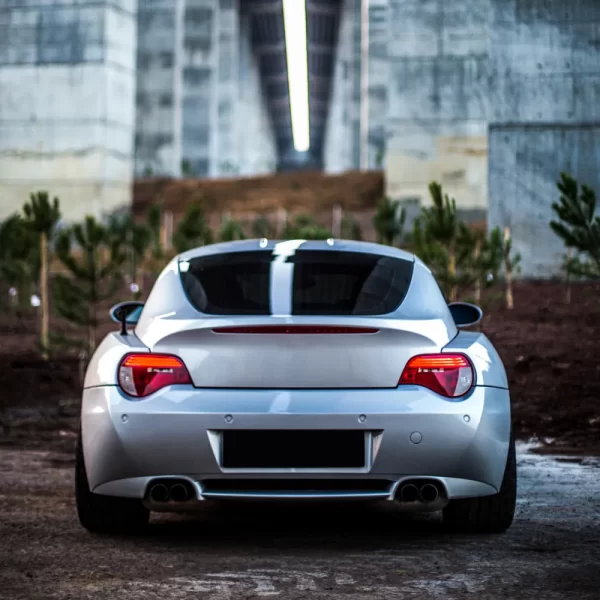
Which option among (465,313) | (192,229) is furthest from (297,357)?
(192,229)

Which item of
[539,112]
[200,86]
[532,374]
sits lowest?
[532,374]

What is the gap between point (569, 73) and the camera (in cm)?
2561

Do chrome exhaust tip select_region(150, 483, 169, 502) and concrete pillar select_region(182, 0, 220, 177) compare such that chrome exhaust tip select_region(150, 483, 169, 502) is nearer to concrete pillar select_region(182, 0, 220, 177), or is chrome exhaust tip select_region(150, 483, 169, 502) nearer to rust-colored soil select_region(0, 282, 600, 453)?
rust-colored soil select_region(0, 282, 600, 453)

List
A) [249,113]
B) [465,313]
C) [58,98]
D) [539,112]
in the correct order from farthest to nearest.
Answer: [249,113], [58,98], [539,112], [465,313]

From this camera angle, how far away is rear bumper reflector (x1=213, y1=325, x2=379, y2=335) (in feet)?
19.2

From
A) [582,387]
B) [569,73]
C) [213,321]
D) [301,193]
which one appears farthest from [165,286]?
[301,193]

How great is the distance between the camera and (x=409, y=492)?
5.79 meters

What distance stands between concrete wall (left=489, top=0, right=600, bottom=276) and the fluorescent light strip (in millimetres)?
29612

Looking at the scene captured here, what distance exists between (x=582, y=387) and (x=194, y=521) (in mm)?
7798

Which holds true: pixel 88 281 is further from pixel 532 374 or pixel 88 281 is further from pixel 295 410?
pixel 295 410

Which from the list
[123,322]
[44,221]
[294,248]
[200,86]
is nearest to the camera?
[123,322]

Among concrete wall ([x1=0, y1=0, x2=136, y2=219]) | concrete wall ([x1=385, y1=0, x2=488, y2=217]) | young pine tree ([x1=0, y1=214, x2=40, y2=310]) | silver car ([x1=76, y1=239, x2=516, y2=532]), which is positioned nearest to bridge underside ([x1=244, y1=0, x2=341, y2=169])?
concrete wall ([x1=385, y1=0, x2=488, y2=217])

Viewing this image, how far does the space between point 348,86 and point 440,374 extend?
5718 centimetres

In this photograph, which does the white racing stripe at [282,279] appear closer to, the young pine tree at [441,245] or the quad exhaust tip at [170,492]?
the quad exhaust tip at [170,492]
